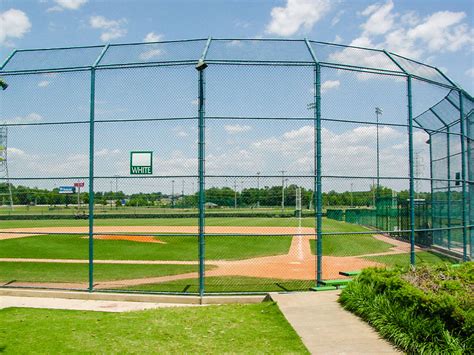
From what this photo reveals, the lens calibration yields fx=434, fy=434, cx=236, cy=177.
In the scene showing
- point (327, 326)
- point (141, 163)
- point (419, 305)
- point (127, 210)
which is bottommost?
point (327, 326)

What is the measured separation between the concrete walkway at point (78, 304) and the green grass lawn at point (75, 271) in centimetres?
209

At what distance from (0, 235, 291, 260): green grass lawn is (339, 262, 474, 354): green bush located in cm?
911

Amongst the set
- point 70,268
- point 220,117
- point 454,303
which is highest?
point 220,117

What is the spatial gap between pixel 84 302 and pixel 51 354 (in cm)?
335

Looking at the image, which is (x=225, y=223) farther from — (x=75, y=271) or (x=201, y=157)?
(x=201, y=157)

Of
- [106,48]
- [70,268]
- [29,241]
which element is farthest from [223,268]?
[29,241]

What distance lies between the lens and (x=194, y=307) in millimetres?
8367

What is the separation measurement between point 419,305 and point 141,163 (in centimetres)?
623

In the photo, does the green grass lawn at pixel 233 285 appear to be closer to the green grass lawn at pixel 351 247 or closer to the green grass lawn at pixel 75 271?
the green grass lawn at pixel 75 271

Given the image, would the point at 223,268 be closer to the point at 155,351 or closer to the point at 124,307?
the point at 124,307

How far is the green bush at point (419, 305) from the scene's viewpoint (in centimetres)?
555

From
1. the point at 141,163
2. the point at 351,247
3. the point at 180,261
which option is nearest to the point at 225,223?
the point at 351,247

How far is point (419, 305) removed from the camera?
6.18 meters

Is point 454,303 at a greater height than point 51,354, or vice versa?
point 454,303
